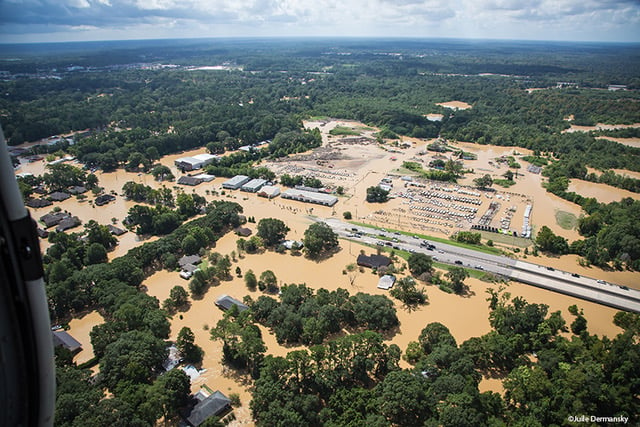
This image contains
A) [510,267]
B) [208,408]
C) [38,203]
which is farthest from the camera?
[38,203]

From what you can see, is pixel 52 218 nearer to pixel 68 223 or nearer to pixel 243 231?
pixel 68 223

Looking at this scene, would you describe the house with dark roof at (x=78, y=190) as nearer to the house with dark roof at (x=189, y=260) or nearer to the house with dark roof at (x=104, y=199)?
the house with dark roof at (x=104, y=199)

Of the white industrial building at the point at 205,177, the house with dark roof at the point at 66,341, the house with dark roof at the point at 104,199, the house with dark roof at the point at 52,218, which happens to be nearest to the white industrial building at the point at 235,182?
the white industrial building at the point at 205,177

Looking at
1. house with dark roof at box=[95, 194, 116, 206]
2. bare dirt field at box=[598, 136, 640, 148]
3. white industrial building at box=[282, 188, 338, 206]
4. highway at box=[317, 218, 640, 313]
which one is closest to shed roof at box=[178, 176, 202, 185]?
house with dark roof at box=[95, 194, 116, 206]

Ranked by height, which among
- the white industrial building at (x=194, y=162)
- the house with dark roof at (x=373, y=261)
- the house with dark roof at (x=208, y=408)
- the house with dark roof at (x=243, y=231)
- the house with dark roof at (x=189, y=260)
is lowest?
the house with dark roof at (x=208, y=408)

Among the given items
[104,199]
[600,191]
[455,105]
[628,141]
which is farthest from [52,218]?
[455,105]
